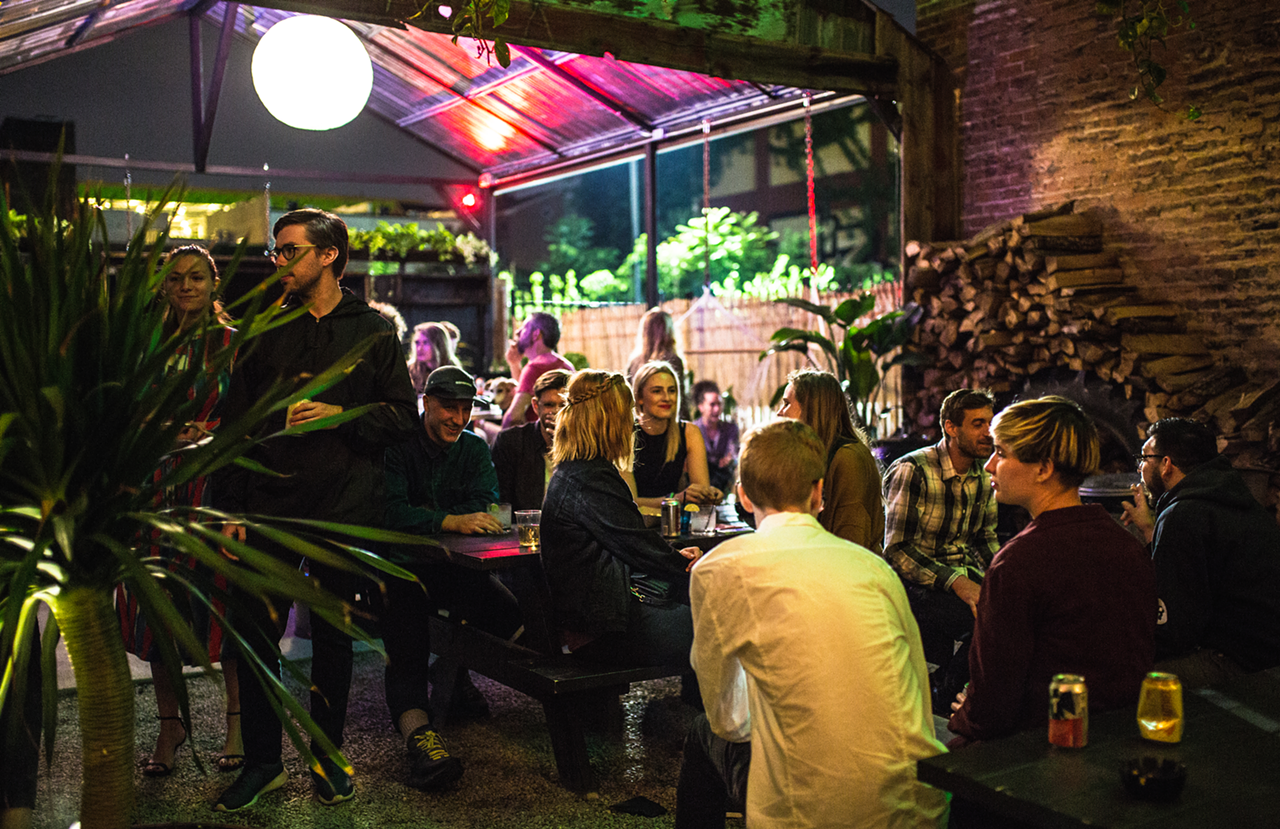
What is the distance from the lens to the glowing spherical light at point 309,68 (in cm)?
689

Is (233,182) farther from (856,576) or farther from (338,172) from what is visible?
(856,576)

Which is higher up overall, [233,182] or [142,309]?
[233,182]

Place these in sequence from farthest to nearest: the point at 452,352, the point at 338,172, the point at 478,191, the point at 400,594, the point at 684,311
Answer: the point at 478,191 → the point at 338,172 → the point at 684,311 → the point at 452,352 → the point at 400,594

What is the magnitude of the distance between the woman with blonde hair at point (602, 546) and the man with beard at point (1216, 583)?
56.4 inches

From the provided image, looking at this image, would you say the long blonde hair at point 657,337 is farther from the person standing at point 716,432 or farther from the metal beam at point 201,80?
the metal beam at point 201,80

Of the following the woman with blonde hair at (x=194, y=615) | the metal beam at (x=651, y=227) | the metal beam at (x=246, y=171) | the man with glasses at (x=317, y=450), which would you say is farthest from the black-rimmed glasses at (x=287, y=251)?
the metal beam at (x=651, y=227)

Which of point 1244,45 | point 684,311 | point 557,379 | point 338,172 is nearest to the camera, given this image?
point 557,379

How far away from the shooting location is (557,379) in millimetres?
5090

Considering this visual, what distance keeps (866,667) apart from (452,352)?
196 inches

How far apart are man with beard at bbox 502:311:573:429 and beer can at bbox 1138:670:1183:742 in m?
4.60

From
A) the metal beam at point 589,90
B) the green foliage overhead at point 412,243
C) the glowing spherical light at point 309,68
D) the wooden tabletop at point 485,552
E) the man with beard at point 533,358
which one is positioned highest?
the metal beam at point 589,90

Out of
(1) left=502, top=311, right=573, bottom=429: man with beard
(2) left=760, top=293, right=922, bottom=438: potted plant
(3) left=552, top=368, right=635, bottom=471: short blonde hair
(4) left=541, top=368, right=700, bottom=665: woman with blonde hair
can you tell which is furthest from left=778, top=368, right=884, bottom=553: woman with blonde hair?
(2) left=760, top=293, right=922, bottom=438: potted plant

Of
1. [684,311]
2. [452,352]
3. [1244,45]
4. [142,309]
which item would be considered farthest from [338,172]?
[142,309]

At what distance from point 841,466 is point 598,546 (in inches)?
35.2
